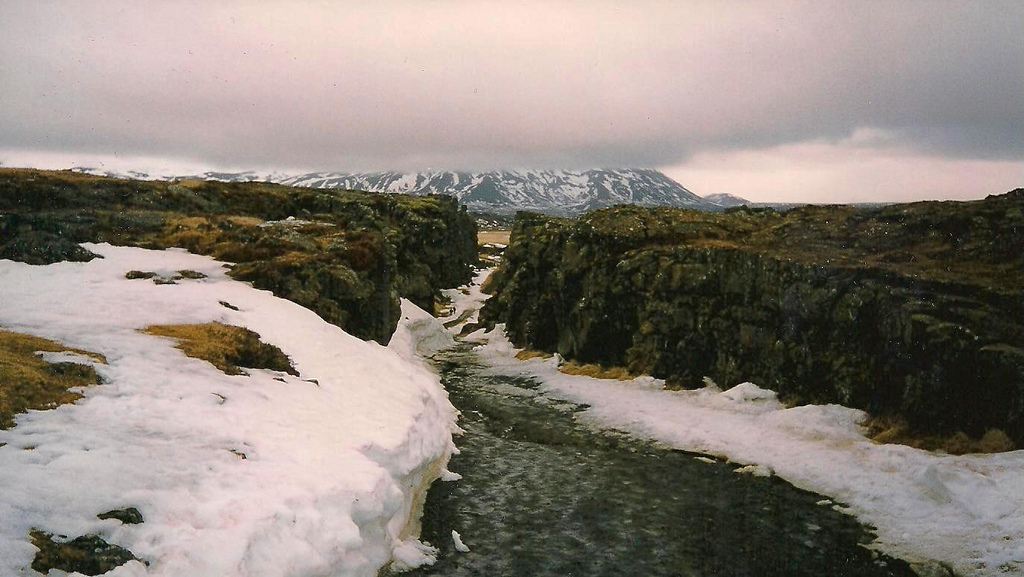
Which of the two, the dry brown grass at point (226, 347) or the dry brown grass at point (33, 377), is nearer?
the dry brown grass at point (33, 377)

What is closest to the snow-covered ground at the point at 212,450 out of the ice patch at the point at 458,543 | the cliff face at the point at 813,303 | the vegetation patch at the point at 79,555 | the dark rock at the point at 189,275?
the vegetation patch at the point at 79,555

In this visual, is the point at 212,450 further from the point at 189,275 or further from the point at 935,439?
the point at 935,439

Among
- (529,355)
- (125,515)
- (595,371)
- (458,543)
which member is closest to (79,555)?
(125,515)

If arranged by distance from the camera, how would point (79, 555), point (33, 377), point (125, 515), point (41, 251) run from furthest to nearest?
point (41, 251)
point (33, 377)
point (125, 515)
point (79, 555)

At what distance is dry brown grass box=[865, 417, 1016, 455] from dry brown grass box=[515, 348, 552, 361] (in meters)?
25.4

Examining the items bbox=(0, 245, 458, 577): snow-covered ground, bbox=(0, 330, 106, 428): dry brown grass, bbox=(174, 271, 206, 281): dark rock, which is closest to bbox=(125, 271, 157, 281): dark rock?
bbox=(174, 271, 206, 281): dark rock

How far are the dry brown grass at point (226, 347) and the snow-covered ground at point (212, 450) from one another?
0.61m

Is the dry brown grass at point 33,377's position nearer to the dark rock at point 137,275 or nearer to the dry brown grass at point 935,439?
the dark rock at point 137,275

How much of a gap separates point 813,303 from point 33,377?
105 feet

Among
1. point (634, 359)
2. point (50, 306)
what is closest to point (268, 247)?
point (50, 306)

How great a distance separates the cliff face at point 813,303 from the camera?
81.8 feet

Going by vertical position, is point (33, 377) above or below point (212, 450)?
above

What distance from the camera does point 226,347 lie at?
71.2ft

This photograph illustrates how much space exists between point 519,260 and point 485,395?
25961mm
